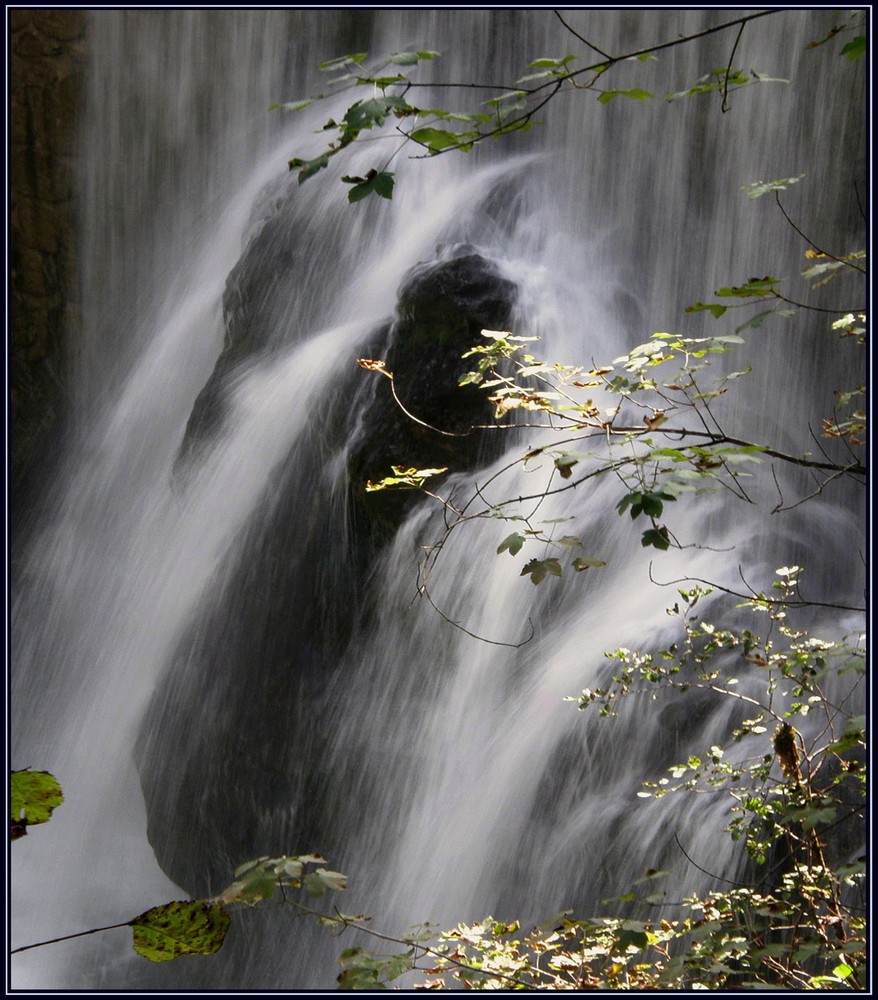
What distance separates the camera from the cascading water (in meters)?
3.91

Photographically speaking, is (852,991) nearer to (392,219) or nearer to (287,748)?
(287,748)

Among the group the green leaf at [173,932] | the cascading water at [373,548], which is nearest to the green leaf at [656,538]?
the green leaf at [173,932]

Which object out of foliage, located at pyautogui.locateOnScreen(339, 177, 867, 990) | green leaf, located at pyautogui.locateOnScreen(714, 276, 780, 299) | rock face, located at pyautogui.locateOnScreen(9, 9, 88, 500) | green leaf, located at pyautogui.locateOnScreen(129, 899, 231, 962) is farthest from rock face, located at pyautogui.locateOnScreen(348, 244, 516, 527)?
rock face, located at pyautogui.locateOnScreen(9, 9, 88, 500)

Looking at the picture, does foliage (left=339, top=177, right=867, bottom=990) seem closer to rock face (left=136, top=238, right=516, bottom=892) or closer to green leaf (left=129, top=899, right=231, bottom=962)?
green leaf (left=129, top=899, right=231, bottom=962)

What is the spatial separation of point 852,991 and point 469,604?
2.62 metres

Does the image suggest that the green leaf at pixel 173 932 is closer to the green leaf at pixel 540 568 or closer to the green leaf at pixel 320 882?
the green leaf at pixel 320 882

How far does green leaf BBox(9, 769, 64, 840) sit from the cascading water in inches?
94.0

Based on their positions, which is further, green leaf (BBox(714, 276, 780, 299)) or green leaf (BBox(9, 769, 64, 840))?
green leaf (BBox(714, 276, 780, 299))

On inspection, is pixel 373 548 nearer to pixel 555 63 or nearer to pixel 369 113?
pixel 555 63

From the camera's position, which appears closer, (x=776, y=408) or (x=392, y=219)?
(x=776, y=408)

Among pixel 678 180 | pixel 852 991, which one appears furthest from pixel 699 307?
pixel 678 180

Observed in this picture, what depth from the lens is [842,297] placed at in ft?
17.5

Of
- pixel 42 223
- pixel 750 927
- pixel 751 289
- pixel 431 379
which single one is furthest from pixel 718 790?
pixel 42 223

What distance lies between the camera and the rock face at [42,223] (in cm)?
794
